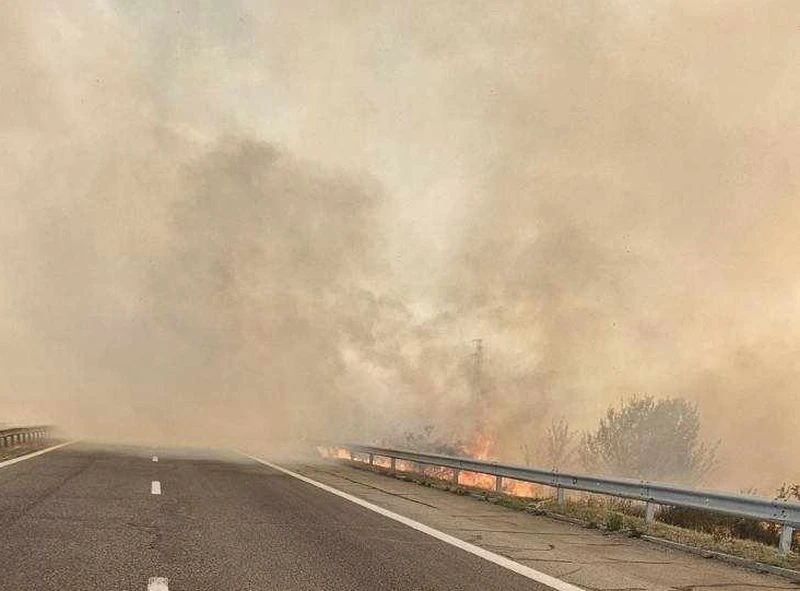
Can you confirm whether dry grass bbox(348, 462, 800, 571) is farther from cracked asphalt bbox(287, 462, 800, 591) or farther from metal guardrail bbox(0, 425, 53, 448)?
metal guardrail bbox(0, 425, 53, 448)

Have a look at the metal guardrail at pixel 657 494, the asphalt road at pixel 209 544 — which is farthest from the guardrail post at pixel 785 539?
the asphalt road at pixel 209 544

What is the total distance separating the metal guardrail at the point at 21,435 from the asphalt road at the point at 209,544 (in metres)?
10.6

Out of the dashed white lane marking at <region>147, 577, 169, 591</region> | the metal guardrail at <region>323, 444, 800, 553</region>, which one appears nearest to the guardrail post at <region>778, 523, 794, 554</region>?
the metal guardrail at <region>323, 444, 800, 553</region>

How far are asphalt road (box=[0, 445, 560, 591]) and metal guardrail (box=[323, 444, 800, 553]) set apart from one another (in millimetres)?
3338

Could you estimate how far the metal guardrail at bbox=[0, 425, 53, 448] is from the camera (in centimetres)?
2097

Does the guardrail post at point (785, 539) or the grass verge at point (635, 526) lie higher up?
the guardrail post at point (785, 539)

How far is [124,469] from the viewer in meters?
14.6

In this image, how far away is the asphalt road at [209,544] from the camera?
5.23 m

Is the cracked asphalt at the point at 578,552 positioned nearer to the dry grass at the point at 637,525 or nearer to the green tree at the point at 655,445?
the dry grass at the point at 637,525

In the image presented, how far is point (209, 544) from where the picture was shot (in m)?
6.62

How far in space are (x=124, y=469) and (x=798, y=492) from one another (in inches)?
623

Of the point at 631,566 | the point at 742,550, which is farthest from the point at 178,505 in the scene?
the point at 742,550

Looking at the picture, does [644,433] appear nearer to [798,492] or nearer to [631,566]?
[798,492]

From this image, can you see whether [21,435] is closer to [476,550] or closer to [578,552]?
[476,550]
